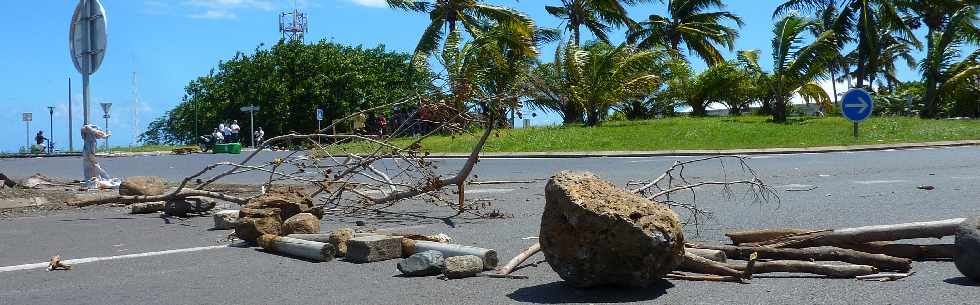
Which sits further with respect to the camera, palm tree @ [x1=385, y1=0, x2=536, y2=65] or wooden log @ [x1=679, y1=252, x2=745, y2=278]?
palm tree @ [x1=385, y1=0, x2=536, y2=65]

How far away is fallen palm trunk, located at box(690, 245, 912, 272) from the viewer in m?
5.57

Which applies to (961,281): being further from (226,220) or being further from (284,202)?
(226,220)

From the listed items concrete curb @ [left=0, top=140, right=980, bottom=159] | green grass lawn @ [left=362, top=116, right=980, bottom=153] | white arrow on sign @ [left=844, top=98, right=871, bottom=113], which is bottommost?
concrete curb @ [left=0, top=140, right=980, bottom=159]

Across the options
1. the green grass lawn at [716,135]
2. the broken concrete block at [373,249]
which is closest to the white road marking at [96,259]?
the broken concrete block at [373,249]

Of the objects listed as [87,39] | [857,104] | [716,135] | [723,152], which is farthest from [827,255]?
[716,135]

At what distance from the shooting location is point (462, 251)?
20.0 feet

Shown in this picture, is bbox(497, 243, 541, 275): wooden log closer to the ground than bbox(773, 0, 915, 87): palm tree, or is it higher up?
closer to the ground

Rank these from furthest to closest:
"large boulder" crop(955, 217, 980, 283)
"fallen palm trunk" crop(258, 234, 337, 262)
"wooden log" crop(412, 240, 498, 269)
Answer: "fallen palm trunk" crop(258, 234, 337, 262), "wooden log" crop(412, 240, 498, 269), "large boulder" crop(955, 217, 980, 283)

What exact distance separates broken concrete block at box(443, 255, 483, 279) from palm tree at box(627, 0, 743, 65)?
3585 centimetres

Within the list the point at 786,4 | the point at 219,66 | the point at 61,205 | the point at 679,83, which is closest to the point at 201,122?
the point at 219,66

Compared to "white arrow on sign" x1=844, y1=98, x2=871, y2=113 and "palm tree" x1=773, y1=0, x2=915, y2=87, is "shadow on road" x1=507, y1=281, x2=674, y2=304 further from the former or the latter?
"palm tree" x1=773, y1=0, x2=915, y2=87

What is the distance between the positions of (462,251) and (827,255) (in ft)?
7.55

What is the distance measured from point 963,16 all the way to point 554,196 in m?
38.5

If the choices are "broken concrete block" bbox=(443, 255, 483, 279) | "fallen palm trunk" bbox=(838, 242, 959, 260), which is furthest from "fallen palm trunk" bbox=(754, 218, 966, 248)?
"broken concrete block" bbox=(443, 255, 483, 279)
